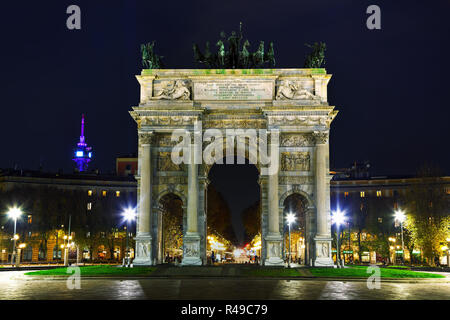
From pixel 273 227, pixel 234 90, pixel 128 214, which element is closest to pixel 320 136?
pixel 234 90

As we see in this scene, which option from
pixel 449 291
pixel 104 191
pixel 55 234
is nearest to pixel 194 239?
pixel 449 291

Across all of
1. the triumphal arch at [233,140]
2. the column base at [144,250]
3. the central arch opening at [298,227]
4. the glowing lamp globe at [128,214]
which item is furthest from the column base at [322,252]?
the glowing lamp globe at [128,214]

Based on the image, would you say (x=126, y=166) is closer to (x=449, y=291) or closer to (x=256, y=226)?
(x=256, y=226)

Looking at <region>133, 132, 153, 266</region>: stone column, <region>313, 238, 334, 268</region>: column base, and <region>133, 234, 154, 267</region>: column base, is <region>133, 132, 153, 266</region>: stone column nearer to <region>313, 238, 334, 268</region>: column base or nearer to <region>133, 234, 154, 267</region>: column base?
<region>133, 234, 154, 267</region>: column base

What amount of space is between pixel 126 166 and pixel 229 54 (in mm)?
77583

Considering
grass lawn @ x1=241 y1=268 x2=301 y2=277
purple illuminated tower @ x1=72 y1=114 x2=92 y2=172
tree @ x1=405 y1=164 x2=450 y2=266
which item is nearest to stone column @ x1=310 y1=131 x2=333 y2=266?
grass lawn @ x1=241 y1=268 x2=301 y2=277

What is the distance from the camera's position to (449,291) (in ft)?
→ 86.8

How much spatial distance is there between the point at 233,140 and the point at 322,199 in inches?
336

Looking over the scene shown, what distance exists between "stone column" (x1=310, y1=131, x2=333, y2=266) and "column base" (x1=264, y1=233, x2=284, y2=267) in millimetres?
2796

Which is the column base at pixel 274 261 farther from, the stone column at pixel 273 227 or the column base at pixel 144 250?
the column base at pixel 144 250

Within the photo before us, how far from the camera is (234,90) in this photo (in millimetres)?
44719

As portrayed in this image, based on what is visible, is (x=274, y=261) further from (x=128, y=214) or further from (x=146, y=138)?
(x=128, y=214)

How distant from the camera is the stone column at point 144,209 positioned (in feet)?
138

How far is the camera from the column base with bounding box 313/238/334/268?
4131cm
